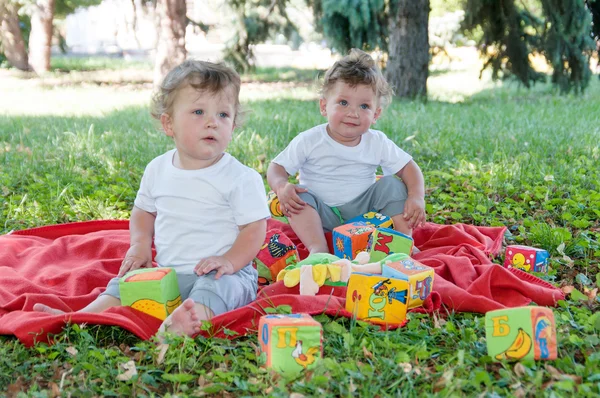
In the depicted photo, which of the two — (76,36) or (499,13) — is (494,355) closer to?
(499,13)

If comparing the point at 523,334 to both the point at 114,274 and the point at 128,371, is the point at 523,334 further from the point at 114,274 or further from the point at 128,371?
the point at 114,274

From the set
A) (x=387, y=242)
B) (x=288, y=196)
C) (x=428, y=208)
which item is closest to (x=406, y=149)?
(x=428, y=208)

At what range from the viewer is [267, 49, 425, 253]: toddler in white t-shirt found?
3736mm

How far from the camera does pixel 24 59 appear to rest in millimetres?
19297

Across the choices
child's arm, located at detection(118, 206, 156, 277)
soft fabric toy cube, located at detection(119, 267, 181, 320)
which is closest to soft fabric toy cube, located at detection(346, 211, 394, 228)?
child's arm, located at detection(118, 206, 156, 277)

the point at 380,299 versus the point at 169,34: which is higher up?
the point at 169,34

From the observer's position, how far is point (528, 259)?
3.31 m

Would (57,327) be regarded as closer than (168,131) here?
Yes

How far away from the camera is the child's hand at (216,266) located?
9.27 ft

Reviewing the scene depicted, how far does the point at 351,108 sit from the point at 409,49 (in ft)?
20.6

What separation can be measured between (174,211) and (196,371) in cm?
93

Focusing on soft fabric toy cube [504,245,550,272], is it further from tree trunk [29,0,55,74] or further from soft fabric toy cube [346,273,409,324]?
tree trunk [29,0,55,74]

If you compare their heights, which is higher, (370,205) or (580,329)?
(370,205)

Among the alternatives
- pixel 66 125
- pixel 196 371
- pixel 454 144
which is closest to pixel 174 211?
pixel 196 371
